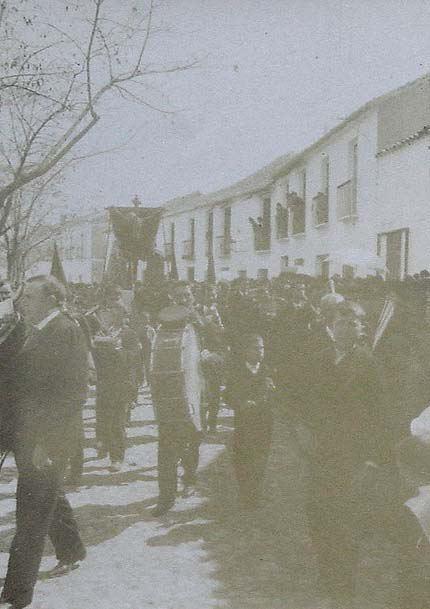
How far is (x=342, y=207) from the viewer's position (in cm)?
1980

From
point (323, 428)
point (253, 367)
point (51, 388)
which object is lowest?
point (323, 428)

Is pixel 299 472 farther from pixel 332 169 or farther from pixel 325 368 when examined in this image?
pixel 332 169

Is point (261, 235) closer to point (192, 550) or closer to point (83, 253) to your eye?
point (83, 253)

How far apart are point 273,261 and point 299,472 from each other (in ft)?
69.2

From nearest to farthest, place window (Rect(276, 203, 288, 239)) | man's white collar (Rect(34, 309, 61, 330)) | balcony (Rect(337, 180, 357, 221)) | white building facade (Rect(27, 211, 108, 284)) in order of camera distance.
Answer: man's white collar (Rect(34, 309, 61, 330)), balcony (Rect(337, 180, 357, 221)), window (Rect(276, 203, 288, 239)), white building facade (Rect(27, 211, 108, 284))

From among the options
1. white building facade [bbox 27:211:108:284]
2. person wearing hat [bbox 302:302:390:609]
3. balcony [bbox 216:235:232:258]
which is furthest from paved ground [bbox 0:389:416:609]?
balcony [bbox 216:235:232:258]

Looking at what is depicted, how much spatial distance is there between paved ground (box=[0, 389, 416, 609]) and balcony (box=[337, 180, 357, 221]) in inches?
448

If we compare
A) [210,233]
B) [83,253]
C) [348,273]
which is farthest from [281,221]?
[348,273]

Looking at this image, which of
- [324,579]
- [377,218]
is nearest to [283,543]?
[324,579]

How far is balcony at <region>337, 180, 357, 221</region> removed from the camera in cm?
1858

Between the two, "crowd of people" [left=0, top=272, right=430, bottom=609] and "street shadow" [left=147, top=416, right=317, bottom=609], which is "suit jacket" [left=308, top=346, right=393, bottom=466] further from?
"street shadow" [left=147, top=416, right=317, bottom=609]

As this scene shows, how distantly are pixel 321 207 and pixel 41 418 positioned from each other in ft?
60.7

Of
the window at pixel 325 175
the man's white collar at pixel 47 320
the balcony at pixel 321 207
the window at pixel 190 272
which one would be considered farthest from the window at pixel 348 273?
the window at pixel 190 272

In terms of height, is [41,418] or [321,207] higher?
[321,207]
